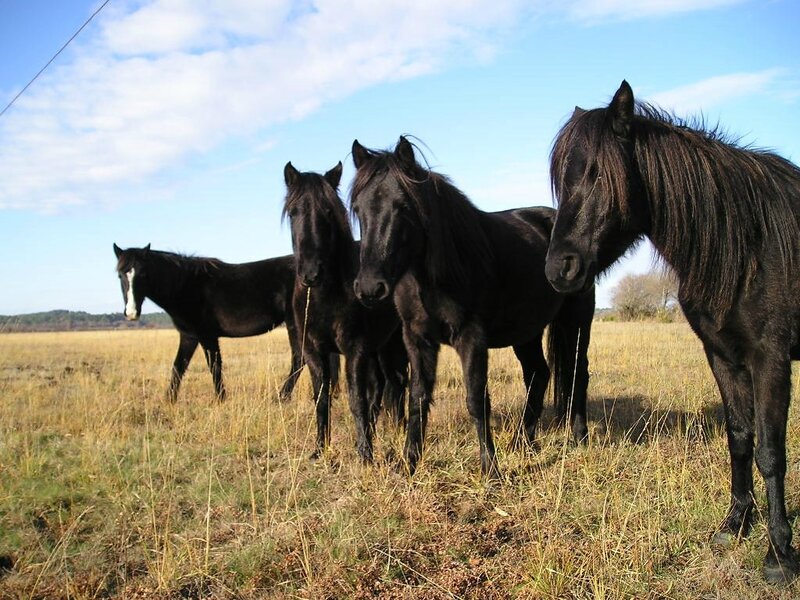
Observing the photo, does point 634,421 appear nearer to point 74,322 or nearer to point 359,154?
point 359,154

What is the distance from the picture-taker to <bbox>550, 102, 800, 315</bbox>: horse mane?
335 centimetres

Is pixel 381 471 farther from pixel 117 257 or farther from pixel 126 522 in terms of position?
pixel 117 257

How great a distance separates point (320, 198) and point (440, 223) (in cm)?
156

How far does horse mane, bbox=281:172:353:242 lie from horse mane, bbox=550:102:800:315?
2.91 m

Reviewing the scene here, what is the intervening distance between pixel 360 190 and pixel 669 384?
598 cm

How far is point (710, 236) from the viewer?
3.42 m

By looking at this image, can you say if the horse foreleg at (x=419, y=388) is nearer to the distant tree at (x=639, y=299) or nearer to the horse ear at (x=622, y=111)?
the horse ear at (x=622, y=111)

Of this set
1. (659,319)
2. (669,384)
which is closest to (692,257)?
(669,384)

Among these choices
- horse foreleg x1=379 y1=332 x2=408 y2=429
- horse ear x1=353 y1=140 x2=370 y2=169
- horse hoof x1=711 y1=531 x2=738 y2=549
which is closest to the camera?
horse hoof x1=711 y1=531 x2=738 y2=549

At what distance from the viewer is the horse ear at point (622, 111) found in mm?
3299

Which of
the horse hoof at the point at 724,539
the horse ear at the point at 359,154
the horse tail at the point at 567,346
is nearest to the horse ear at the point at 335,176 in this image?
the horse ear at the point at 359,154

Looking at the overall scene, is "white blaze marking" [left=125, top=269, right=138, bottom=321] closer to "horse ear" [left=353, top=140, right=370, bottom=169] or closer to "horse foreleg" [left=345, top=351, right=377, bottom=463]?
"horse foreleg" [left=345, top=351, right=377, bottom=463]

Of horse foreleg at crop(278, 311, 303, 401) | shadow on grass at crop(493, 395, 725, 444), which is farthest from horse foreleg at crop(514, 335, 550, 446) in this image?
horse foreleg at crop(278, 311, 303, 401)

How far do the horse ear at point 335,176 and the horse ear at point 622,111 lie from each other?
3588mm
